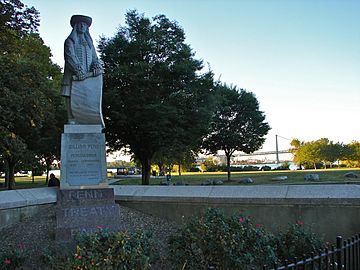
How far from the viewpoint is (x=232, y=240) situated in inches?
169

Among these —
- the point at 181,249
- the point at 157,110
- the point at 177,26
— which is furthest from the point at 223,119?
the point at 181,249

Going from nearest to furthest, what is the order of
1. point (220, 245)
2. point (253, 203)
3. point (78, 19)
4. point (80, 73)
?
point (220, 245) → point (253, 203) → point (80, 73) → point (78, 19)

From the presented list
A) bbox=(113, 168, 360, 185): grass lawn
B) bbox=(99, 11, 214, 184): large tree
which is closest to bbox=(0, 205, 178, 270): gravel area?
bbox=(99, 11, 214, 184): large tree

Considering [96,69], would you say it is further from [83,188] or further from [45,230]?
[45,230]

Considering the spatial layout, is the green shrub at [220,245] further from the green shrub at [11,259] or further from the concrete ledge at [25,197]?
the concrete ledge at [25,197]

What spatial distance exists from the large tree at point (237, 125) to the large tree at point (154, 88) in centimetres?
893

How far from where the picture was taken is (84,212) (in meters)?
6.76

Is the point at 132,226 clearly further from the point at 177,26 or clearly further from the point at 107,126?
the point at 177,26

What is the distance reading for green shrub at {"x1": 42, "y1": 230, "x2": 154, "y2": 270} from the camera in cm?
357

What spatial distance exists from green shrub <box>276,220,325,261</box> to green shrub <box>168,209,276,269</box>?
15 centimetres

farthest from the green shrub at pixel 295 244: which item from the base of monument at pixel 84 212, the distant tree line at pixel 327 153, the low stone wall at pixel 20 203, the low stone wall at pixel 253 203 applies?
the distant tree line at pixel 327 153

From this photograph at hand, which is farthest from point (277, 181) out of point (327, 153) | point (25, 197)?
point (327, 153)

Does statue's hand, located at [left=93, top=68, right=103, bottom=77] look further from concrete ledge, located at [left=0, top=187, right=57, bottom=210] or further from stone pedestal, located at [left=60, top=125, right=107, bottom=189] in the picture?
concrete ledge, located at [left=0, top=187, right=57, bottom=210]

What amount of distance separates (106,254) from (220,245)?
4.44 feet
